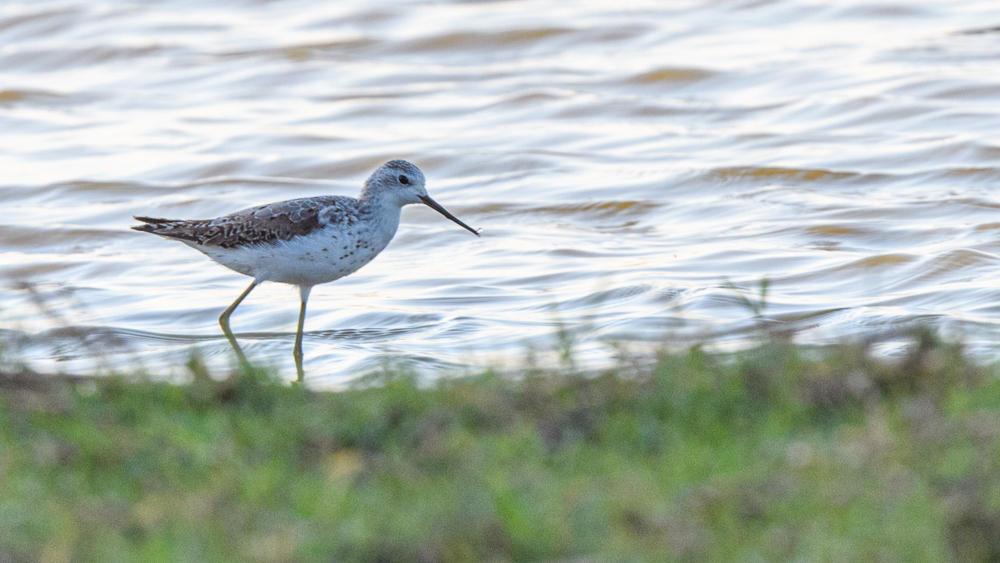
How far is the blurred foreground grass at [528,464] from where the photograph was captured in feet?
12.1

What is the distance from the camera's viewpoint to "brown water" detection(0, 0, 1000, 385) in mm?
8469

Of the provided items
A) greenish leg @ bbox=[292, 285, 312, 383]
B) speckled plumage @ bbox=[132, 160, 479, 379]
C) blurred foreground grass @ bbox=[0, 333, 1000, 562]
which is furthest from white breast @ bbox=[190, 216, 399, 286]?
blurred foreground grass @ bbox=[0, 333, 1000, 562]

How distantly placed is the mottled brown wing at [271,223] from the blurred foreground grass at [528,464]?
8.06ft

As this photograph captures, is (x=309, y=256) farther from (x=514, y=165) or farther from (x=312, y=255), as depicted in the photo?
(x=514, y=165)

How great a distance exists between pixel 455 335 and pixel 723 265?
2.40 m

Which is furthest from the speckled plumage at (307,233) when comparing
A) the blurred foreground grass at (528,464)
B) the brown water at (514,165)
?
the blurred foreground grass at (528,464)

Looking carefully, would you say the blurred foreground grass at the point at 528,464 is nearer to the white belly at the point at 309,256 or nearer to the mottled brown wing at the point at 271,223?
the white belly at the point at 309,256

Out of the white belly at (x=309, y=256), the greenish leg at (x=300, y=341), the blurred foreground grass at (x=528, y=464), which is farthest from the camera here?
the white belly at (x=309, y=256)

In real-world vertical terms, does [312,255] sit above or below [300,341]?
above

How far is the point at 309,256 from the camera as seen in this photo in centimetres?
774

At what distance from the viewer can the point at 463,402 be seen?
16.3 ft

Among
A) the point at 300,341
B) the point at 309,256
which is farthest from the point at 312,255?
the point at 300,341

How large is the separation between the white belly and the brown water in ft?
1.80

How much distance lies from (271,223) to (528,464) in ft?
13.0
